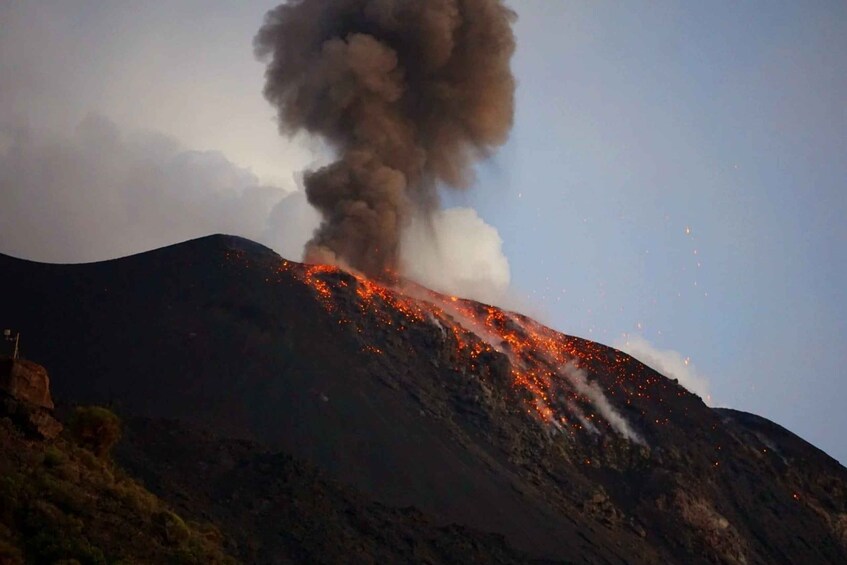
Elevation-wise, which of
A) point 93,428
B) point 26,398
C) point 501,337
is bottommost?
point 93,428

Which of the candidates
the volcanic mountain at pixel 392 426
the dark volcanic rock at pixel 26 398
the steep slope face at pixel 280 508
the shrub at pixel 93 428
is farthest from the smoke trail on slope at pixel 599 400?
the dark volcanic rock at pixel 26 398

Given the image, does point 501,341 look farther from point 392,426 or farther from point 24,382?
point 24,382

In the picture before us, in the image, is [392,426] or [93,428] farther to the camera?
[392,426]

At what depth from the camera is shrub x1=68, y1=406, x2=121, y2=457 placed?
92.9ft

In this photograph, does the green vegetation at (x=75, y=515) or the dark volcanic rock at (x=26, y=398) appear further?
the dark volcanic rock at (x=26, y=398)

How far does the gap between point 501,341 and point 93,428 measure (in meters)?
47.7

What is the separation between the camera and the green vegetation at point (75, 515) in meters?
18.0

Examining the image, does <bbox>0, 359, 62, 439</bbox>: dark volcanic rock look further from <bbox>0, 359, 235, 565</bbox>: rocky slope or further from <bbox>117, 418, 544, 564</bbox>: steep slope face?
<bbox>117, 418, 544, 564</bbox>: steep slope face

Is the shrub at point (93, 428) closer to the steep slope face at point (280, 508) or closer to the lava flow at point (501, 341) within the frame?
the steep slope face at point (280, 508)

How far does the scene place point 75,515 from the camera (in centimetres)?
1984

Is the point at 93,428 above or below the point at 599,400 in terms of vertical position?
below

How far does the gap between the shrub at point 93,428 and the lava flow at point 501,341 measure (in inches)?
1218

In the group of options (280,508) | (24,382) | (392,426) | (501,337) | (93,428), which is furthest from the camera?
(501,337)

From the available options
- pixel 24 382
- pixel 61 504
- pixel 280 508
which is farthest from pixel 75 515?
pixel 280 508
